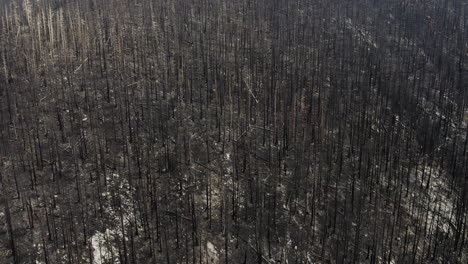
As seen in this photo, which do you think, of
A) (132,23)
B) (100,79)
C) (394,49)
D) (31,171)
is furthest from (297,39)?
(31,171)

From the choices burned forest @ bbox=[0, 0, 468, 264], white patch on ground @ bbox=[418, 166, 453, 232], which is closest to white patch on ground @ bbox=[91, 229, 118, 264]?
burned forest @ bbox=[0, 0, 468, 264]

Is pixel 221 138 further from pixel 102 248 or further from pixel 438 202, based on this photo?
pixel 438 202

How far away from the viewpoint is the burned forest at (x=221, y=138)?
30.4 ft

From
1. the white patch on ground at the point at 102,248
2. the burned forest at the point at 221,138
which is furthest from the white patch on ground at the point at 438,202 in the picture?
the white patch on ground at the point at 102,248

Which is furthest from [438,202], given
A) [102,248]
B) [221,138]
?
[102,248]

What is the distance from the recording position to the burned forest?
9.26 metres

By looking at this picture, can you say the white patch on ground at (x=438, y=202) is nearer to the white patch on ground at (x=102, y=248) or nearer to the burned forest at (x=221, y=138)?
the burned forest at (x=221, y=138)

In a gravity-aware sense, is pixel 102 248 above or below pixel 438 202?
above

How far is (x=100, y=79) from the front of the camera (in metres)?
13.1

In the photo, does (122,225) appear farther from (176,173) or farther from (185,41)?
(185,41)

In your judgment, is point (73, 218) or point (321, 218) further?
point (321, 218)

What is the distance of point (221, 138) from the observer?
1170 centimetres

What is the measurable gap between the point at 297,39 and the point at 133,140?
796 cm

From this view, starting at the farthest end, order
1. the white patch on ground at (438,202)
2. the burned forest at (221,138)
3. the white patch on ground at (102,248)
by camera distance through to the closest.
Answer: the white patch on ground at (438,202)
the burned forest at (221,138)
the white patch on ground at (102,248)
